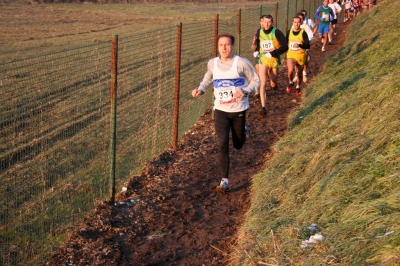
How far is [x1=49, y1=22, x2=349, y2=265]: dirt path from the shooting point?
5758 millimetres

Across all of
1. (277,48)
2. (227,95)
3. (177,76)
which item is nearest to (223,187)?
(227,95)

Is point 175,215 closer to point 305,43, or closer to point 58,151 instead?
point 58,151

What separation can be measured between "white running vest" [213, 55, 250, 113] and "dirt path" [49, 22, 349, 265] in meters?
1.07

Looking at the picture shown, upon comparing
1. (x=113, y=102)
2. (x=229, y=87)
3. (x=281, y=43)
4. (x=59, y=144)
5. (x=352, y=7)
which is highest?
(x=352, y=7)

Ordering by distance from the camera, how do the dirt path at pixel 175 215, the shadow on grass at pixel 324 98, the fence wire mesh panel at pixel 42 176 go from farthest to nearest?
the shadow on grass at pixel 324 98 → the fence wire mesh panel at pixel 42 176 → the dirt path at pixel 175 215

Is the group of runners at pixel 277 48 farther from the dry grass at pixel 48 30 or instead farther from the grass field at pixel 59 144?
the dry grass at pixel 48 30

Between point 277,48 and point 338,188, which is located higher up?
point 277,48

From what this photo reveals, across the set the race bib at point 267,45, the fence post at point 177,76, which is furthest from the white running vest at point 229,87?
the race bib at point 267,45

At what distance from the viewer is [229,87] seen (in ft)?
23.1

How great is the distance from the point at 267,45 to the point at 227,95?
4691mm

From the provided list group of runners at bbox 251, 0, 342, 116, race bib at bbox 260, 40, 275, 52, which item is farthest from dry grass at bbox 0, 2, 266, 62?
race bib at bbox 260, 40, 275, 52

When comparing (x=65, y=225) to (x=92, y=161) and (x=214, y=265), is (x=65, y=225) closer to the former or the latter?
(x=214, y=265)

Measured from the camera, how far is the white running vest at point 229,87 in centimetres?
703

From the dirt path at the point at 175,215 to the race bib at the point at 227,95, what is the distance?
3.76 feet
